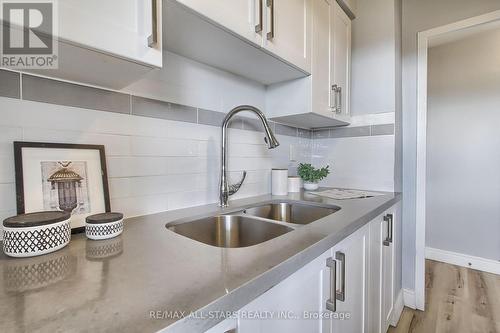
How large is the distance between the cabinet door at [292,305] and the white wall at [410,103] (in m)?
1.41

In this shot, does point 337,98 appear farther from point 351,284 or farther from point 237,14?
point 351,284

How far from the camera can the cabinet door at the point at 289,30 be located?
0.99 metres

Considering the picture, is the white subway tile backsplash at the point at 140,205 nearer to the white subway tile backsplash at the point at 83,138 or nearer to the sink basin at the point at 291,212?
the white subway tile backsplash at the point at 83,138

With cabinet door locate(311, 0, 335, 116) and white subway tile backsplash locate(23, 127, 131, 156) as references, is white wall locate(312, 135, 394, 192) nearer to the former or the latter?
cabinet door locate(311, 0, 335, 116)

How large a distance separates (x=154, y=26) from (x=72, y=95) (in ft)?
1.22

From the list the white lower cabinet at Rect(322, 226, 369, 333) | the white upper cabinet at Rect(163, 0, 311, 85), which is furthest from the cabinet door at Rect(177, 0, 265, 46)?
the white lower cabinet at Rect(322, 226, 369, 333)

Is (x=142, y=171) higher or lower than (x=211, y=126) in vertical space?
lower

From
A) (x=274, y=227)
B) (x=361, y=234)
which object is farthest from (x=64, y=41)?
(x=361, y=234)

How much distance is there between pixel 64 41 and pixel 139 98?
1.35 ft

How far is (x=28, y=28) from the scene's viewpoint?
0.47 meters

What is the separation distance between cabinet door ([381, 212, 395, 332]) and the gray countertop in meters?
0.86

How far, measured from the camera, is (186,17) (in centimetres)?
76

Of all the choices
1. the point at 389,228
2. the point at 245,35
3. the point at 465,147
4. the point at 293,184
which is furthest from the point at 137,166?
the point at 465,147

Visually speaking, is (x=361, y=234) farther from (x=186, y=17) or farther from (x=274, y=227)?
(x=186, y=17)
